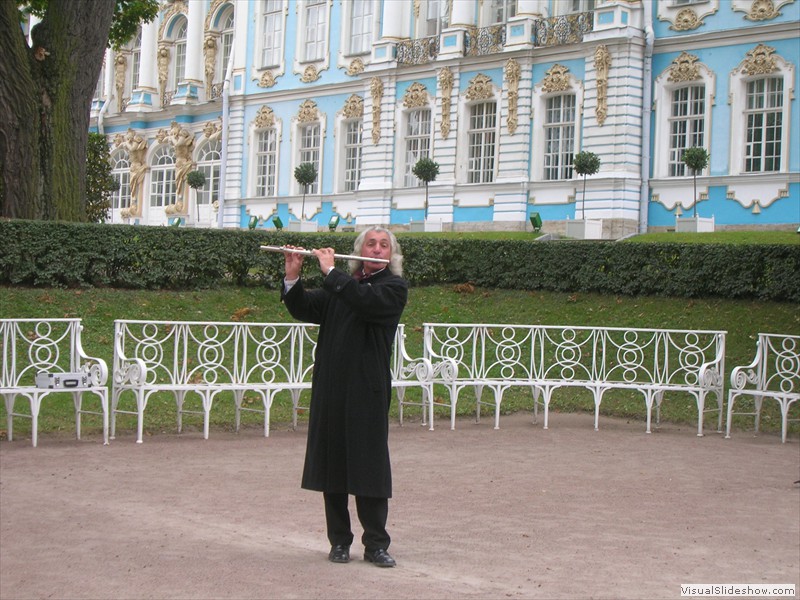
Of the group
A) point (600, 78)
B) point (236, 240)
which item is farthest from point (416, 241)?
point (600, 78)

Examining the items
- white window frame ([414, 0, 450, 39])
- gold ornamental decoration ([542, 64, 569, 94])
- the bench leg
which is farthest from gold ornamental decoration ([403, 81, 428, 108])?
the bench leg

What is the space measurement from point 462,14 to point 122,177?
17972 mm

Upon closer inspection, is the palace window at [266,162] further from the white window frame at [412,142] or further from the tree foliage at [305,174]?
Answer: the white window frame at [412,142]

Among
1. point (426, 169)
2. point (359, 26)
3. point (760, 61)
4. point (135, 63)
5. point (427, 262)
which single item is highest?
point (135, 63)

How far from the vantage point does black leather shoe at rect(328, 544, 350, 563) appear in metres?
5.76

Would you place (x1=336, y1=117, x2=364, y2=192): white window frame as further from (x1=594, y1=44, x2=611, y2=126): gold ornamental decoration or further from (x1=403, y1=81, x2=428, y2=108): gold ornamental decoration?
(x1=594, y1=44, x2=611, y2=126): gold ornamental decoration

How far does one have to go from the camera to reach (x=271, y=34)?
126ft

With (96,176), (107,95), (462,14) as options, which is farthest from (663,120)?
(107,95)

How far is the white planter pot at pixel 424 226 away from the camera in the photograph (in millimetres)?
29359

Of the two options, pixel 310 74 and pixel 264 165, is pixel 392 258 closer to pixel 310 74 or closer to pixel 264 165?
pixel 310 74

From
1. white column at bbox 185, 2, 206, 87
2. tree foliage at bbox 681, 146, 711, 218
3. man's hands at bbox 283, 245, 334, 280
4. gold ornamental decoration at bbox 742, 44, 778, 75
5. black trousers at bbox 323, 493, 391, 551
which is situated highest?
white column at bbox 185, 2, 206, 87

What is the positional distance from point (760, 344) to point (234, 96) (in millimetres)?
29883

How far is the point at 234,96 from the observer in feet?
128

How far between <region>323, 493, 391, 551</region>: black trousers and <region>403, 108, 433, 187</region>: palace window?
27264 millimetres
